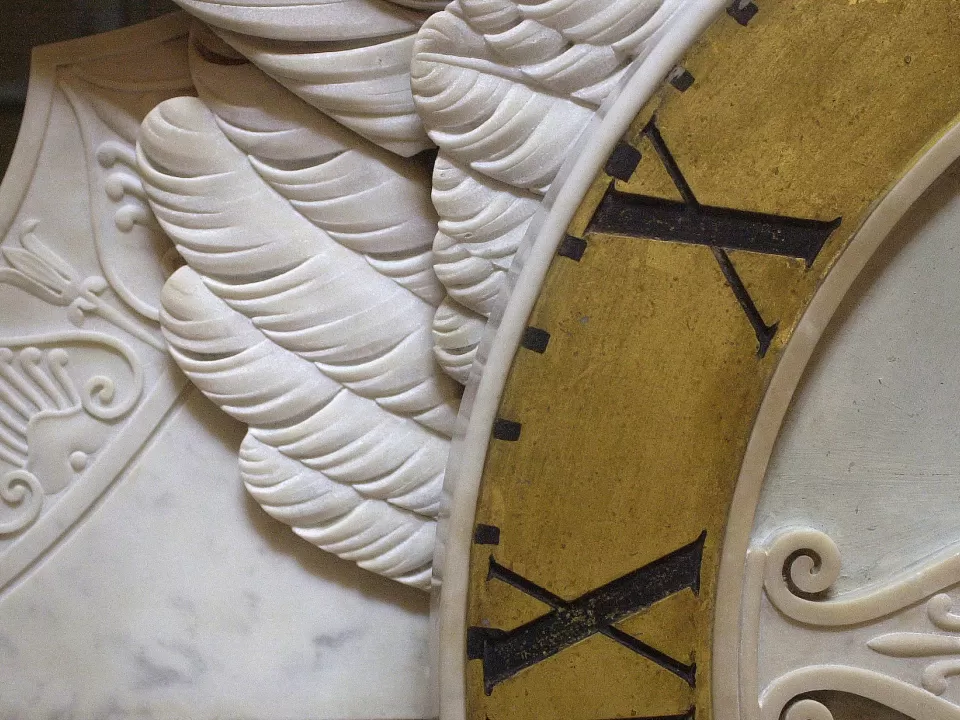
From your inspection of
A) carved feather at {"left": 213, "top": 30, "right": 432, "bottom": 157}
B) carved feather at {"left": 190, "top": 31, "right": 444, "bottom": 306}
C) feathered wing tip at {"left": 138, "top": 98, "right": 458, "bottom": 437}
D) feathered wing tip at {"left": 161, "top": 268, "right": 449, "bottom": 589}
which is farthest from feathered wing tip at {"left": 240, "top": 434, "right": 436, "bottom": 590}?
carved feather at {"left": 213, "top": 30, "right": 432, "bottom": 157}

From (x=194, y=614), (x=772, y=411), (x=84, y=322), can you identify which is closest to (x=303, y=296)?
(x=84, y=322)

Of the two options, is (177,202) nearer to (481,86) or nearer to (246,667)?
(481,86)

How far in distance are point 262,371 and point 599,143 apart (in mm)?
394

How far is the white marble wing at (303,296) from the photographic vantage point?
2.76 feet

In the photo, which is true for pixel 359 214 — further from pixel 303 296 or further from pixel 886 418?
pixel 886 418

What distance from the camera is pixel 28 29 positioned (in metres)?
0.90

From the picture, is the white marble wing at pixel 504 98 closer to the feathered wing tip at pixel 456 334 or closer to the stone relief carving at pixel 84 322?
the feathered wing tip at pixel 456 334

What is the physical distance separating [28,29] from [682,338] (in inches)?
29.4

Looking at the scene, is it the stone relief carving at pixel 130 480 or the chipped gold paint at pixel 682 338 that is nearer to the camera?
the chipped gold paint at pixel 682 338

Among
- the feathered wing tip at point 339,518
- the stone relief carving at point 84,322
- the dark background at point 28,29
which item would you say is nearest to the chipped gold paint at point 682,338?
the feathered wing tip at point 339,518

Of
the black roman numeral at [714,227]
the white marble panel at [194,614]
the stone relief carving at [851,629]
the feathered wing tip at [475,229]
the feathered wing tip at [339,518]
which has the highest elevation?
the black roman numeral at [714,227]

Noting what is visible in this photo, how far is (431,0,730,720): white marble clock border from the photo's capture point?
0.75 m

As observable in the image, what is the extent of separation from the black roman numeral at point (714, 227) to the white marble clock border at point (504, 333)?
40mm

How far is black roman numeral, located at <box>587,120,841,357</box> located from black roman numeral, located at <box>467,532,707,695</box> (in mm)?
251
